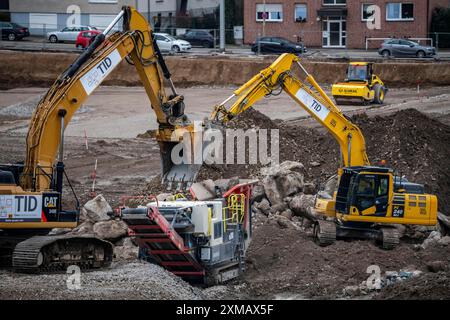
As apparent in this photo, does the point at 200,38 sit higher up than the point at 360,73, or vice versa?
the point at 200,38

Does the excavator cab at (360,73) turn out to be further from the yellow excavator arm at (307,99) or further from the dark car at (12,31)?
the dark car at (12,31)

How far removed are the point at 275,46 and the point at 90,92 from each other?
38.4m

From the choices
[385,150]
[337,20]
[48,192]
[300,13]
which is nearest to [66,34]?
[300,13]

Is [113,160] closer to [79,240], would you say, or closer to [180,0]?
[79,240]

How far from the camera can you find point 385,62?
53.8m

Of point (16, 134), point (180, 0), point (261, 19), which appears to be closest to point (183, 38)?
point (261, 19)

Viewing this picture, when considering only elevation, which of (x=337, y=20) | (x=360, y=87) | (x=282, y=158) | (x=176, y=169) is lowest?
(x=282, y=158)

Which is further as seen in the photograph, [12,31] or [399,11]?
[12,31]

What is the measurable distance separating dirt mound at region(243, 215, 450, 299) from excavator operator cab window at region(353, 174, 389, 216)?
3.18 ft

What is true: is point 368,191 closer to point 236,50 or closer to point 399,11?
point 236,50

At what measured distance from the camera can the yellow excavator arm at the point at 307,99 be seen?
84.3ft

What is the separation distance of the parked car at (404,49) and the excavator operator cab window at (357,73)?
1231cm

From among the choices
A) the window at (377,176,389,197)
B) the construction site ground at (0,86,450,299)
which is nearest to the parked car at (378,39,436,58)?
the construction site ground at (0,86,450,299)

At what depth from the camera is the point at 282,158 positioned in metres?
30.9
